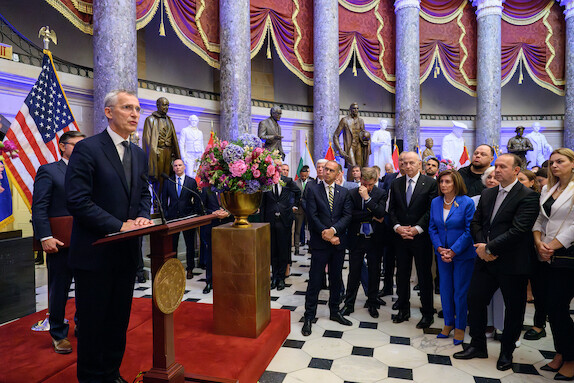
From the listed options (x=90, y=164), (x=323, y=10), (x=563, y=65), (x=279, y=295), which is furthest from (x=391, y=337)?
(x=563, y=65)

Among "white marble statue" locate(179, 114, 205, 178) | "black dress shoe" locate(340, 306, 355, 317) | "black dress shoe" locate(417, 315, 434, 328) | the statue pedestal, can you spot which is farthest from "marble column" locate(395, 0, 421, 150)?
the statue pedestal

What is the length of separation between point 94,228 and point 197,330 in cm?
186

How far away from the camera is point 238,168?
330 cm

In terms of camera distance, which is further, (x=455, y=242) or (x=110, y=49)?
(x=110, y=49)

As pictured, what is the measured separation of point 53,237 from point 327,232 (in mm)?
2382

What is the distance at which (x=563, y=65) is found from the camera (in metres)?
13.7

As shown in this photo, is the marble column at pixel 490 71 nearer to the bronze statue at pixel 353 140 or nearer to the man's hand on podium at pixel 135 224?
the bronze statue at pixel 353 140

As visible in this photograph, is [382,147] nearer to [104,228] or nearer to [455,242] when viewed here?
[455,242]

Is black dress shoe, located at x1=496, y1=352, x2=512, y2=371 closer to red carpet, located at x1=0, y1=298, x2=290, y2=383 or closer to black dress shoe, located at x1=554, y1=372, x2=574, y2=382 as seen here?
black dress shoe, located at x1=554, y1=372, x2=574, y2=382

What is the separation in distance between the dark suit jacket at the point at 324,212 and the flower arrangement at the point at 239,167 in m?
0.64

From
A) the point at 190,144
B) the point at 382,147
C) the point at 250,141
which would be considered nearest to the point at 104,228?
the point at 250,141

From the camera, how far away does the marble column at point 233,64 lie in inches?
354

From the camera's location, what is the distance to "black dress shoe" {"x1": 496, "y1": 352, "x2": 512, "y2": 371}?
10.1ft

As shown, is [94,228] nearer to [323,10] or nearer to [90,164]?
[90,164]
